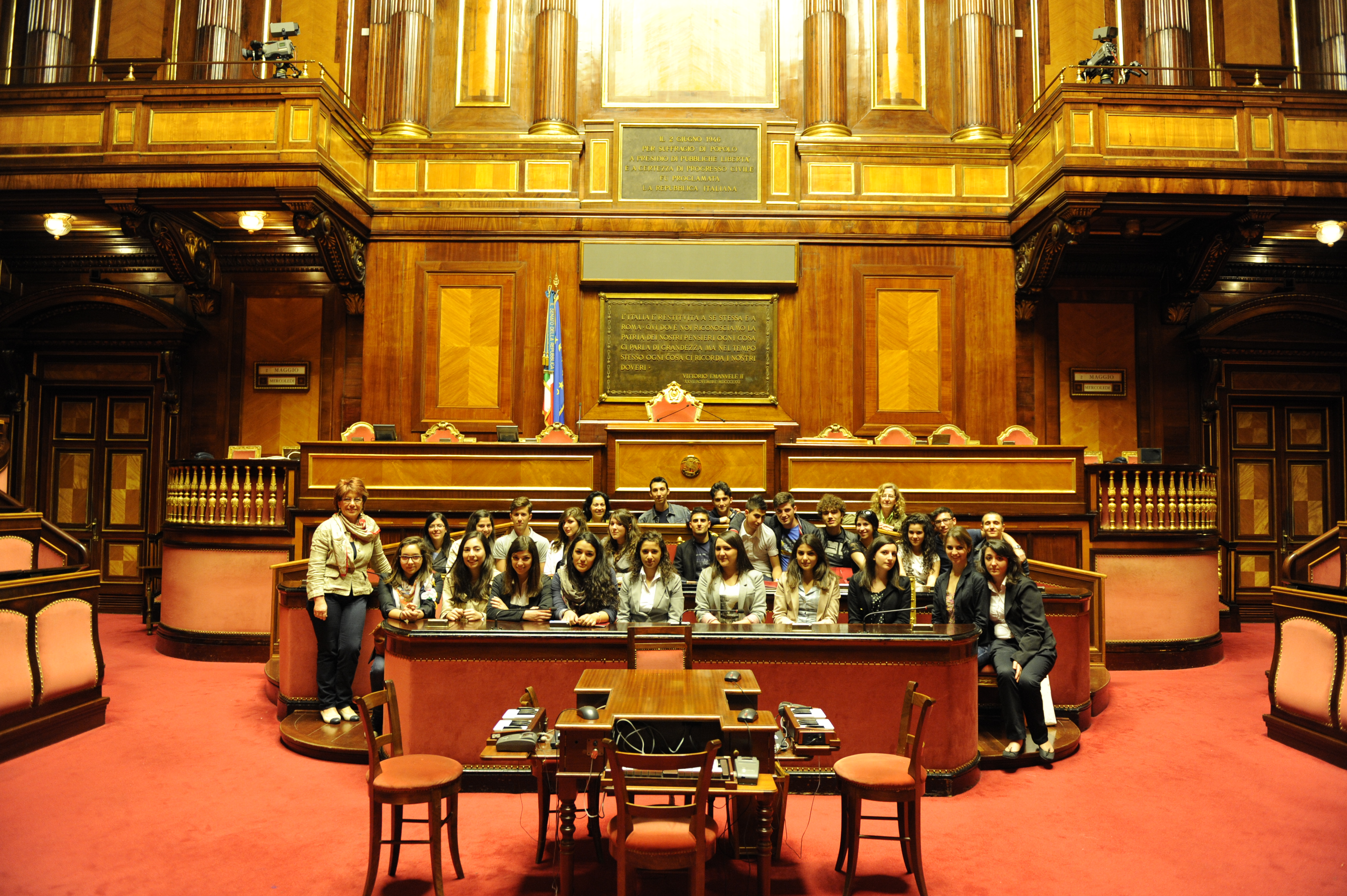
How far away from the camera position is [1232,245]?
857 centimetres

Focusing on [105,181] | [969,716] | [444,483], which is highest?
[105,181]

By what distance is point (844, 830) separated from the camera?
3.33 m

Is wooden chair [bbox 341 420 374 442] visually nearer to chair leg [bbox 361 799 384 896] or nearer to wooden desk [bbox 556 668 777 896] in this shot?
chair leg [bbox 361 799 384 896]

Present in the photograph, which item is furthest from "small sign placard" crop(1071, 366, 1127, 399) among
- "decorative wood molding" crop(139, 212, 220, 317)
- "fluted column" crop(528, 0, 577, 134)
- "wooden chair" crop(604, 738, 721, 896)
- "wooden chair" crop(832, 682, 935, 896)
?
"decorative wood molding" crop(139, 212, 220, 317)

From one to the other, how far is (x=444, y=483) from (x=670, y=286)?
359 centimetres

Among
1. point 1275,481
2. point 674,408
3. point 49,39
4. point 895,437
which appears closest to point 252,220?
point 49,39

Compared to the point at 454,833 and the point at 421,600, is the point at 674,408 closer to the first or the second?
the point at 421,600

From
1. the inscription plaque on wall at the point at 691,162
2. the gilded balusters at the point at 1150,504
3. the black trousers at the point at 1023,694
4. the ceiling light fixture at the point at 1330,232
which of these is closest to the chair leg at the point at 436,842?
the black trousers at the point at 1023,694

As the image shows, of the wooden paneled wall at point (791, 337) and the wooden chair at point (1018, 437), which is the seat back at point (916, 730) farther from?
the wooden paneled wall at point (791, 337)

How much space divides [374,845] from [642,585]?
2023 millimetres

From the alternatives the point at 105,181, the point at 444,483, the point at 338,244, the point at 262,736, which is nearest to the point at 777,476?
the point at 444,483

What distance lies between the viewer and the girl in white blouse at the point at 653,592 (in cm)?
474

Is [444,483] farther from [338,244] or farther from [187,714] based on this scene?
[338,244]

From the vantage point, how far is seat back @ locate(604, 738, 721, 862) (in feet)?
8.52
